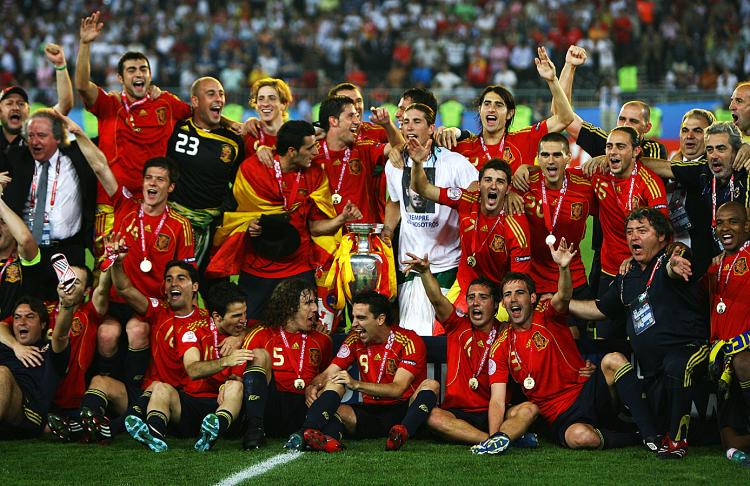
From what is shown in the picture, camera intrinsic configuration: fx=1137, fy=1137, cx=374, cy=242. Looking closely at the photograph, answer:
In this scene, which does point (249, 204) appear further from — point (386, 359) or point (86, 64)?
point (386, 359)

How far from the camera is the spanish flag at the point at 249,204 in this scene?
322 inches

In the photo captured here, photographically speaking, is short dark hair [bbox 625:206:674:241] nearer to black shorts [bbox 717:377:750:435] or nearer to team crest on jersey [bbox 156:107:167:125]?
black shorts [bbox 717:377:750:435]

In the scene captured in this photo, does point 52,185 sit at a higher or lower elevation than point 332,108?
lower

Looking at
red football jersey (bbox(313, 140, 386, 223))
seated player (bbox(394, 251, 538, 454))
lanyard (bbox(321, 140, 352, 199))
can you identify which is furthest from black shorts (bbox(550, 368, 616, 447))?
lanyard (bbox(321, 140, 352, 199))

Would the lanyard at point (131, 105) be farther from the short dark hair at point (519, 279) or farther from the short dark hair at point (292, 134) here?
A: the short dark hair at point (519, 279)

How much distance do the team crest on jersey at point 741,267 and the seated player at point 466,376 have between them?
4.79ft

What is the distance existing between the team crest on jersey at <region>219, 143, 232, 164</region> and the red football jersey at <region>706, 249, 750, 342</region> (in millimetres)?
3653

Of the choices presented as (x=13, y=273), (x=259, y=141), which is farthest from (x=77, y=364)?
(x=259, y=141)

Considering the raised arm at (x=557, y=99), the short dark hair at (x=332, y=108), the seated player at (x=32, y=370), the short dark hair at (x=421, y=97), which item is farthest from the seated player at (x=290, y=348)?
the raised arm at (x=557, y=99)

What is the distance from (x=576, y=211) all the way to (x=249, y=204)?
2331mm

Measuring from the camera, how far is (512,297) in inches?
278

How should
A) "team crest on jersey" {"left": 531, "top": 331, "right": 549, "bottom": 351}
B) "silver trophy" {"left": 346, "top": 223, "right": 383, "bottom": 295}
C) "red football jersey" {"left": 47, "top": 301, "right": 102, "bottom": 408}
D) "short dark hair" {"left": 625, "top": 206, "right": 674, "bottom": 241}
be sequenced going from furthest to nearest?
"silver trophy" {"left": 346, "top": 223, "right": 383, "bottom": 295}, "red football jersey" {"left": 47, "top": 301, "right": 102, "bottom": 408}, "team crest on jersey" {"left": 531, "top": 331, "right": 549, "bottom": 351}, "short dark hair" {"left": 625, "top": 206, "right": 674, "bottom": 241}

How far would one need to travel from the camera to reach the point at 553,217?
778 cm

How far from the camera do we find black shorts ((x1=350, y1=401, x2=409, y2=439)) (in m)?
7.14
